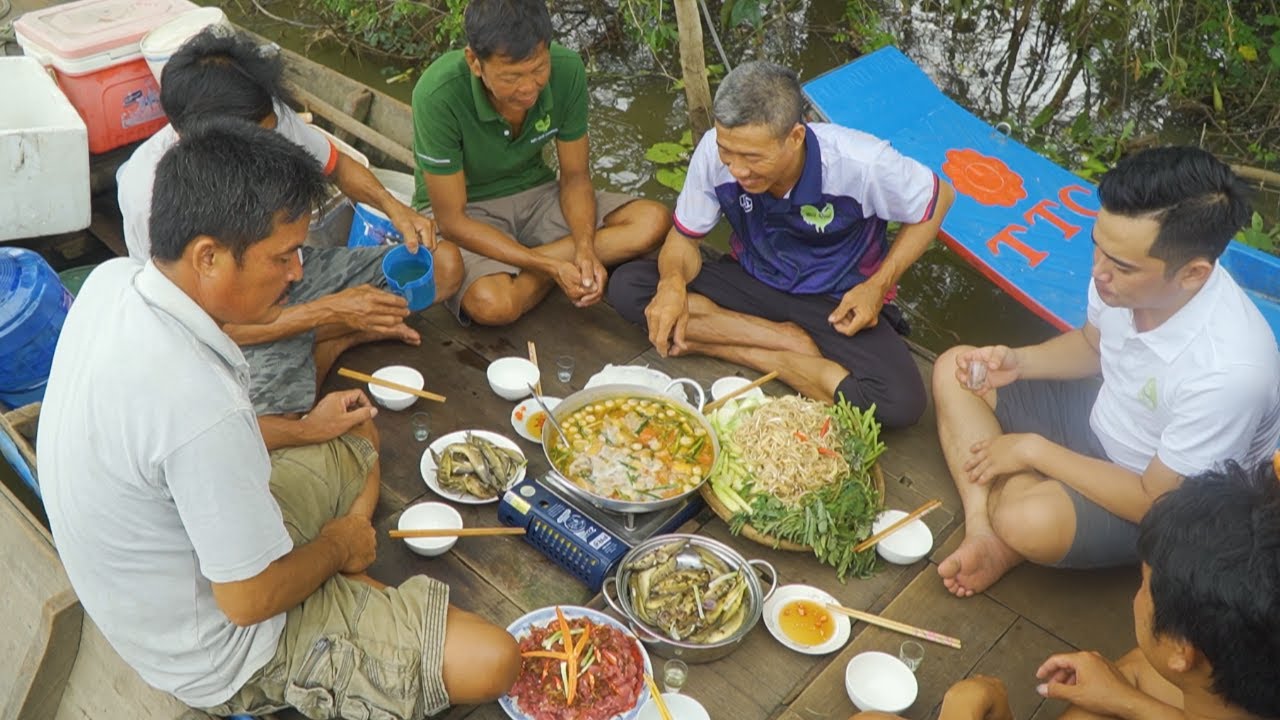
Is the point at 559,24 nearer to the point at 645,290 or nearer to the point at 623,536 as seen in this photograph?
the point at 645,290

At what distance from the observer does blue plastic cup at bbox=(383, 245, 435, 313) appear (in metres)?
4.31

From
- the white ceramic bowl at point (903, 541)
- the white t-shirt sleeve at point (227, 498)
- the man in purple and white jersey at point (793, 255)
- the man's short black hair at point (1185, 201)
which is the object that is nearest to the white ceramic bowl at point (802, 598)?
the white ceramic bowl at point (903, 541)

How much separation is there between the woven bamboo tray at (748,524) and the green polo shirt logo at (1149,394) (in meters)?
0.94

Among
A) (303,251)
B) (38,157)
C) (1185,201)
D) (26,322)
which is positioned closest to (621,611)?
(1185,201)

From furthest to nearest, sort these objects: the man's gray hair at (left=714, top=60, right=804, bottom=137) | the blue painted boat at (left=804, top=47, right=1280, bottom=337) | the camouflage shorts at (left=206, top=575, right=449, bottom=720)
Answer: the blue painted boat at (left=804, top=47, right=1280, bottom=337) < the man's gray hair at (left=714, top=60, right=804, bottom=137) < the camouflage shorts at (left=206, top=575, right=449, bottom=720)

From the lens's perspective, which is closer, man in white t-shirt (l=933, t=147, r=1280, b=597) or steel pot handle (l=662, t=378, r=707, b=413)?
man in white t-shirt (l=933, t=147, r=1280, b=597)

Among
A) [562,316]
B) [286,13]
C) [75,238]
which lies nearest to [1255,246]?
[562,316]

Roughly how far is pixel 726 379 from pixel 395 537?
59.8 inches

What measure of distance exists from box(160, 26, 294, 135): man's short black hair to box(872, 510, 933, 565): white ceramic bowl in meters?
2.80

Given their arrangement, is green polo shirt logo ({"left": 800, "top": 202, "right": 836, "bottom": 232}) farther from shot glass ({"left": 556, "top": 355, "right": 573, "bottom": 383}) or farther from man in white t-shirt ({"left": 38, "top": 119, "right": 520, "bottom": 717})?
man in white t-shirt ({"left": 38, "top": 119, "right": 520, "bottom": 717})

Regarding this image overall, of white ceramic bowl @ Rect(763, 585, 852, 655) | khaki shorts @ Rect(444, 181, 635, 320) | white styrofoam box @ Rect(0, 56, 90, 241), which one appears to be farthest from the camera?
khaki shorts @ Rect(444, 181, 635, 320)

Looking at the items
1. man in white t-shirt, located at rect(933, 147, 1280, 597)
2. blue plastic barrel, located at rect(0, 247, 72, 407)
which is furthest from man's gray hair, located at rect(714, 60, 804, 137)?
blue plastic barrel, located at rect(0, 247, 72, 407)

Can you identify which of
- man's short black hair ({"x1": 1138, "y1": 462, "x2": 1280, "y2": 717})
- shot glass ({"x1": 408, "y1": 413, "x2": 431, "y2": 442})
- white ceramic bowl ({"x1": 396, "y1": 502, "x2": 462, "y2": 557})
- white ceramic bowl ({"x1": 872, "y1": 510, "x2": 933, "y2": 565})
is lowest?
shot glass ({"x1": 408, "y1": 413, "x2": 431, "y2": 442})

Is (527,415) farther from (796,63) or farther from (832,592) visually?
(796,63)
